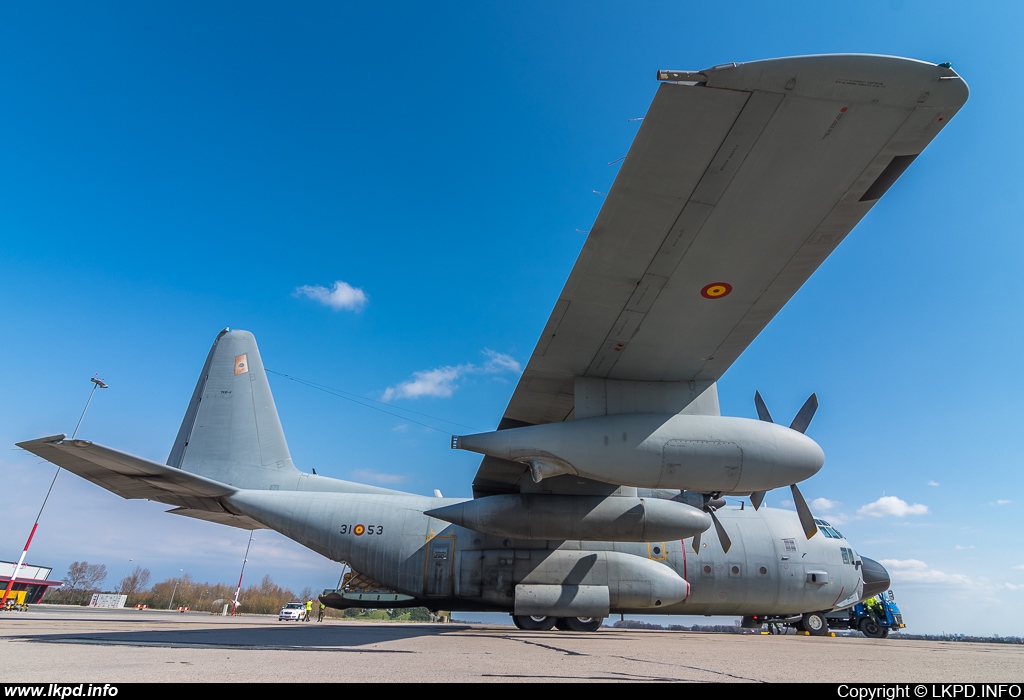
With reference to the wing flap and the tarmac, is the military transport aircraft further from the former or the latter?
the tarmac

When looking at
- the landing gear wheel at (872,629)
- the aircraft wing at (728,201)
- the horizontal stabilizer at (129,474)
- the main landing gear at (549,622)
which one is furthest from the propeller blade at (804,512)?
the landing gear wheel at (872,629)

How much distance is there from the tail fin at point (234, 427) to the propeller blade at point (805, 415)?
38.3 feet

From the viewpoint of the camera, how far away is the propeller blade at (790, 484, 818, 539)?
9.90 m

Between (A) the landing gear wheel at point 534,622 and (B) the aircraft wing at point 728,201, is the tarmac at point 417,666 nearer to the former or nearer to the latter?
(B) the aircraft wing at point 728,201

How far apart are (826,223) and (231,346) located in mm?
13753

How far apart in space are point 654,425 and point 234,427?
10.7m

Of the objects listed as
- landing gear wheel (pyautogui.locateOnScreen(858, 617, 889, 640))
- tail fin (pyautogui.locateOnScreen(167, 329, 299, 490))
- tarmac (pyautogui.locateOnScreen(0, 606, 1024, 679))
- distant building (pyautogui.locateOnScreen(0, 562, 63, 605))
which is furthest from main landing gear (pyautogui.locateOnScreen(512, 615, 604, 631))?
distant building (pyautogui.locateOnScreen(0, 562, 63, 605))

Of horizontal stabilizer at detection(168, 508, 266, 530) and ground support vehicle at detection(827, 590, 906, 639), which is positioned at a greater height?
horizontal stabilizer at detection(168, 508, 266, 530)

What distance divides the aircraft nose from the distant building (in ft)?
182

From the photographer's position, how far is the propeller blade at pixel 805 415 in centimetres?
978

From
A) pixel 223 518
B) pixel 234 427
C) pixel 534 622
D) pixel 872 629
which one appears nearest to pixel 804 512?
pixel 534 622

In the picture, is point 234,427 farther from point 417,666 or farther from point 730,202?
point 730,202

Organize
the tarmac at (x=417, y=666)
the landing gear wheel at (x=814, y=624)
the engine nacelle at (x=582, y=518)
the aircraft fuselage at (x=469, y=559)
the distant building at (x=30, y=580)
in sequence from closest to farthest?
1. the tarmac at (x=417, y=666)
2. the engine nacelle at (x=582, y=518)
3. the aircraft fuselage at (x=469, y=559)
4. the landing gear wheel at (x=814, y=624)
5. the distant building at (x=30, y=580)

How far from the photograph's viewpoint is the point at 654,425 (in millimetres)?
8117
